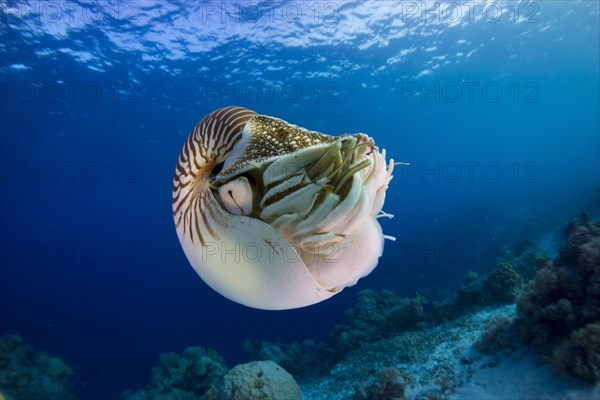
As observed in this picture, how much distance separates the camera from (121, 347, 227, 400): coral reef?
7479 millimetres

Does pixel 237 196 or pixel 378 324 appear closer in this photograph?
pixel 237 196

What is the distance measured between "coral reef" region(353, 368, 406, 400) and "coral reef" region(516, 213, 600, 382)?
183cm

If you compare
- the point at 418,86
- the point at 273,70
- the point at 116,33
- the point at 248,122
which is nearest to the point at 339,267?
the point at 248,122

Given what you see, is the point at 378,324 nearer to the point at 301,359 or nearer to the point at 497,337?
the point at 301,359

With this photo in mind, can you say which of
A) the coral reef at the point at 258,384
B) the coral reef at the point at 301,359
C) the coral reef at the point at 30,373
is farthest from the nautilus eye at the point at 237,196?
the coral reef at the point at 30,373

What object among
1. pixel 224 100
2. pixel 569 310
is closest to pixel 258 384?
pixel 569 310

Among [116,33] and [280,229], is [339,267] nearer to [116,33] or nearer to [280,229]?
[280,229]

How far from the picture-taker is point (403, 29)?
16453 mm

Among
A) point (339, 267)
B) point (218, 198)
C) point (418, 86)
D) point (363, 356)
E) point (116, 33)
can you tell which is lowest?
point (363, 356)

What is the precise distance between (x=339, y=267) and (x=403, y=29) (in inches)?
704

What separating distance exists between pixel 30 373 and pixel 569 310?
448 inches

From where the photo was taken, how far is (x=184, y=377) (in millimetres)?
Answer: 7770

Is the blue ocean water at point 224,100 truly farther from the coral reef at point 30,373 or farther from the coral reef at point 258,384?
the coral reef at point 258,384

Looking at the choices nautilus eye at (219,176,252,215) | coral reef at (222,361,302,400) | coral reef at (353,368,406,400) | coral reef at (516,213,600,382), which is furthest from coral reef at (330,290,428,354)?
nautilus eye at (219,176,252,215)
